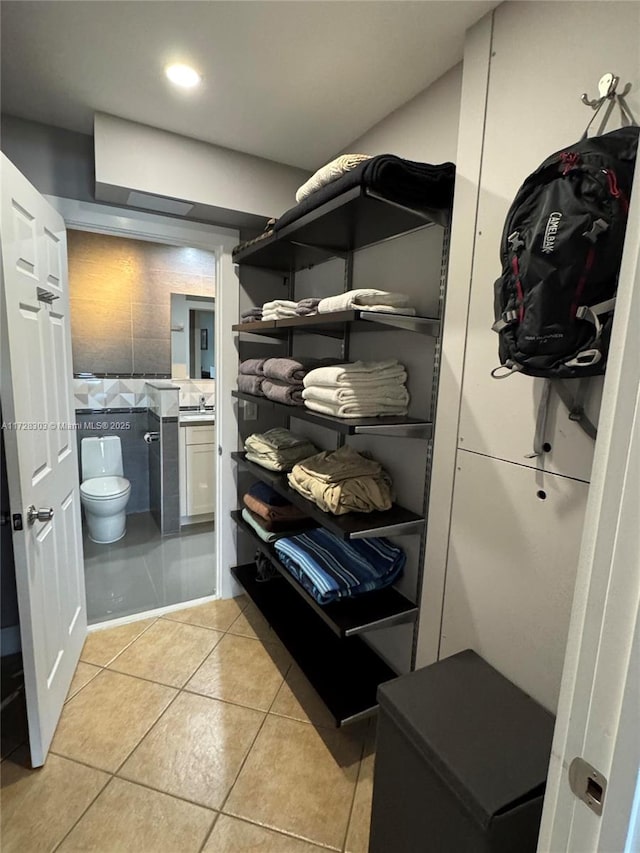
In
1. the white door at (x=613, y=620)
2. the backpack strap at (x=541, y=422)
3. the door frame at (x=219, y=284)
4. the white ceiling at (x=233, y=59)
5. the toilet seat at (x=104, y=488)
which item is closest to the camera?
the white door at (x=613, y=620)

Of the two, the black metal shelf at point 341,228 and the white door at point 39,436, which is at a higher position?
the black metal shelf at point 341,228

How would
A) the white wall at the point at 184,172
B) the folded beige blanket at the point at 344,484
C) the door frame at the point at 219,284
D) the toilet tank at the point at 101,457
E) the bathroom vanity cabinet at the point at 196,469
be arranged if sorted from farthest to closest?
the bathroom vanity cabinet at the point at 196,469 → the toilet tank at the point at 101,457 → the door frame at the point at 219,284 → the white wall at the point at 184,172 → the folded beige blanket at the point at 344,484

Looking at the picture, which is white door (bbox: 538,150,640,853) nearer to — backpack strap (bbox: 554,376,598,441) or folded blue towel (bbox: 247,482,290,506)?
backpack strap (bbox: 554,376,598,441)

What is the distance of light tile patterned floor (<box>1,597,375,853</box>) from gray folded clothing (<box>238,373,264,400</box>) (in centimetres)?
133

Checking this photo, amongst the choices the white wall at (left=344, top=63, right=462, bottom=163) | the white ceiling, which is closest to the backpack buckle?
the white wall at (left=344, top=63, right=462, bottom=163)

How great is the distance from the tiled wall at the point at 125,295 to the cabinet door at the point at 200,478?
2.72 ft

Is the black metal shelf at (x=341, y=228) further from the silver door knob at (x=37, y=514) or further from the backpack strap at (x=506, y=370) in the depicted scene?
the silver door knob at (x=37, y=514)

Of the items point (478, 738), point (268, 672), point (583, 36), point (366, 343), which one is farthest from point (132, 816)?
point (583, 36)

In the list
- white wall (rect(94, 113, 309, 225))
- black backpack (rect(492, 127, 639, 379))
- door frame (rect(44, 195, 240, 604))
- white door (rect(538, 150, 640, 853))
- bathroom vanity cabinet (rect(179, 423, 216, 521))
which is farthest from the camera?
bathroom vanity cabinet (rect(179, 423, 216, 521))

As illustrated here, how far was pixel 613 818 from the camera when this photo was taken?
0.48 m

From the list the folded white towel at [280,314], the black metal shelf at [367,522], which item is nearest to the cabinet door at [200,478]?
the folded white towel at [280,314]

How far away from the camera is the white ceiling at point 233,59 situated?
3.85 ft

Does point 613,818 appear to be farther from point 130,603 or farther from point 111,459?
point 111,459

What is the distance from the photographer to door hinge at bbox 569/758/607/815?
492mm
